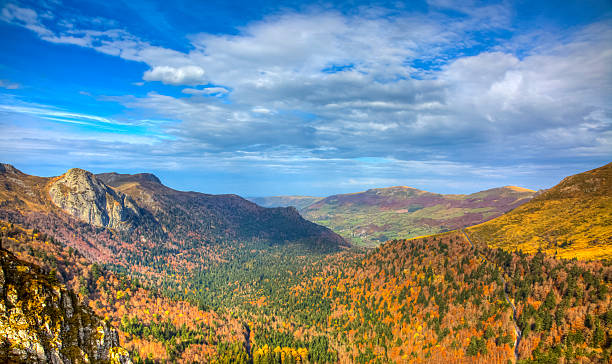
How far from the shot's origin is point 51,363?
161ft

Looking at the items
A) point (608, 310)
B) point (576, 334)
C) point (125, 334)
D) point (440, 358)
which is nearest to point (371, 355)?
point (440, 358)

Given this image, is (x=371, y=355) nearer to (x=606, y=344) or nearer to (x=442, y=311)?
(x=442, y=311)

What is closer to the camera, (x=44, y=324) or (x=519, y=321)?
(x=44, y=324)

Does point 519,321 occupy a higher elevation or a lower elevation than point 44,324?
lower

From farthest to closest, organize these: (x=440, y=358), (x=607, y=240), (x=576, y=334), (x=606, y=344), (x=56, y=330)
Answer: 1. (x=607, y=240)
2. (x=440, y=358)
3. (x=576, y=334)
4. (x=606, y=344)
5. (x=56, y=330)

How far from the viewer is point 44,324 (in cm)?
5109

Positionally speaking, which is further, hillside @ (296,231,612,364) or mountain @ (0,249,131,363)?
hillside @ (296,231,612,364)

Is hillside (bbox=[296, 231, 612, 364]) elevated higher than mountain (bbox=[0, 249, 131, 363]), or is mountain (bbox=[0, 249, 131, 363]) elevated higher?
mountain (bbox=[0, 249, 131, 363])

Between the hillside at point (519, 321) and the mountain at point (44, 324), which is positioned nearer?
the mountain at point (44, 324)

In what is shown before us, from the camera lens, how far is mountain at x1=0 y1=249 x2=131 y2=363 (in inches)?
A: 1820

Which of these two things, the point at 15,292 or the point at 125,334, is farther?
the point at 125,334

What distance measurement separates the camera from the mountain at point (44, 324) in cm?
4622

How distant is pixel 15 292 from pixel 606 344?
19673 cm

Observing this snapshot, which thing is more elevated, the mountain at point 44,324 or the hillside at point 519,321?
the mountain at point 44,324
